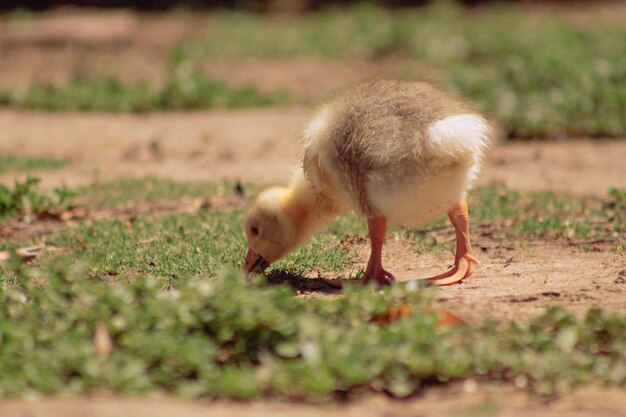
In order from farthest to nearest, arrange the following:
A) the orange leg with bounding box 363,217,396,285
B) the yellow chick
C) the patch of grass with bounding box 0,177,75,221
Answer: the patch of grass with bounding box 0,177,75,221 < the orange leg with bounding box 363,217,396,285 < the yellow chick

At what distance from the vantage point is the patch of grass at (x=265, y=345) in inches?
154

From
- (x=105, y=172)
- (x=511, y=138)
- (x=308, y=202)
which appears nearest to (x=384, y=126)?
(x=308, y=202)

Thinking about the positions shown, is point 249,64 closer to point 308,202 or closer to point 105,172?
point 105,172

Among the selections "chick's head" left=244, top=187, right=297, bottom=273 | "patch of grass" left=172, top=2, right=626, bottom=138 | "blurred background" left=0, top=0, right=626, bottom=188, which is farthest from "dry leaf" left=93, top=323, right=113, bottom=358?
"patch of grass" left=172, top=2, right=626, bottom=138

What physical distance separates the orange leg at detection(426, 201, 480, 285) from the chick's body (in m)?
0.26

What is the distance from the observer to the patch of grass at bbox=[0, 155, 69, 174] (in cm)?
962

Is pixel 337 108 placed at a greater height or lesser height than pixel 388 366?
greater

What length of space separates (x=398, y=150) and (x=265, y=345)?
4.61ft

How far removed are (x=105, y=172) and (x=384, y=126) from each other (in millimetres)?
4874

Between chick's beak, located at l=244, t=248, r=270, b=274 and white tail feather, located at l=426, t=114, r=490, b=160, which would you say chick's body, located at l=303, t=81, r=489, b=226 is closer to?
white tail feather, located at l=426, t=114, r=490, b=160

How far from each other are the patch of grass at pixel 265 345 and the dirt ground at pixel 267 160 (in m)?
0.09

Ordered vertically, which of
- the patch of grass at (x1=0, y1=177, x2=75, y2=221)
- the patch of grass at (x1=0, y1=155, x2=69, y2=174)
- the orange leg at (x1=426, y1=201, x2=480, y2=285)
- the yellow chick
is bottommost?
the patch of grass at (x1=0, y1=155, x2=69, y2=174)

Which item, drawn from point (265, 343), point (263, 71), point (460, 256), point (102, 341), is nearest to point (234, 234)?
point (460, 256)

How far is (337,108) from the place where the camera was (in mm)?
5605
